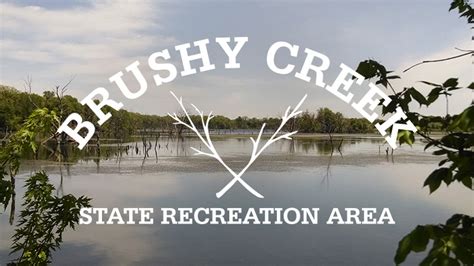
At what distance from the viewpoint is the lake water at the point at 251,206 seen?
20.4 ft

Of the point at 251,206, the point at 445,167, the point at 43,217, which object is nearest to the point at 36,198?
the point at 43,217

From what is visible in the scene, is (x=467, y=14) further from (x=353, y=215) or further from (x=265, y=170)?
(x=265, y=170)

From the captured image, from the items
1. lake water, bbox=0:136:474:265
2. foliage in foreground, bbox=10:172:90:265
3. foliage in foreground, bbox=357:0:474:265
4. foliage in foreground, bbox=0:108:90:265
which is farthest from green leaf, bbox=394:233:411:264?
lake water, bbox=0:136:474:265

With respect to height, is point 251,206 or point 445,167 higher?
point 445,167

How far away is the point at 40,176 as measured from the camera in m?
1.73

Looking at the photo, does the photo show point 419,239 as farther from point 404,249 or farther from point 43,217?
point 43,217

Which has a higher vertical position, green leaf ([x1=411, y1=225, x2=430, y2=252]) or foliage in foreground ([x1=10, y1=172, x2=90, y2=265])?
green leaf ([x1=411, y1=225, x2=430, y2=252])

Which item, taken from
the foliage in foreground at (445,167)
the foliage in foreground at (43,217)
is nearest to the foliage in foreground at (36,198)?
the foliage in foreground at (43,217)

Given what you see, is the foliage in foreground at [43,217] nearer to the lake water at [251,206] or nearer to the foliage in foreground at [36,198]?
the foliage in foreground at [36,198]

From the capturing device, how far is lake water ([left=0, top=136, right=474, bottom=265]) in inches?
245

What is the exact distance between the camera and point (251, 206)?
9008 mm

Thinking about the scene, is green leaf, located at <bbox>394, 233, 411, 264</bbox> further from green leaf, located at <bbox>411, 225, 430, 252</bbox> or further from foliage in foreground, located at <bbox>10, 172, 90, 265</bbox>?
foliage in foreground, located at <bbox>10, 172, 90, 265</bbox>

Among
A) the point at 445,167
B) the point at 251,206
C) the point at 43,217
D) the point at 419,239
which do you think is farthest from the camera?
the point at 251,206

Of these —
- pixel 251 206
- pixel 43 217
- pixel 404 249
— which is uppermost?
pixel 404 249
